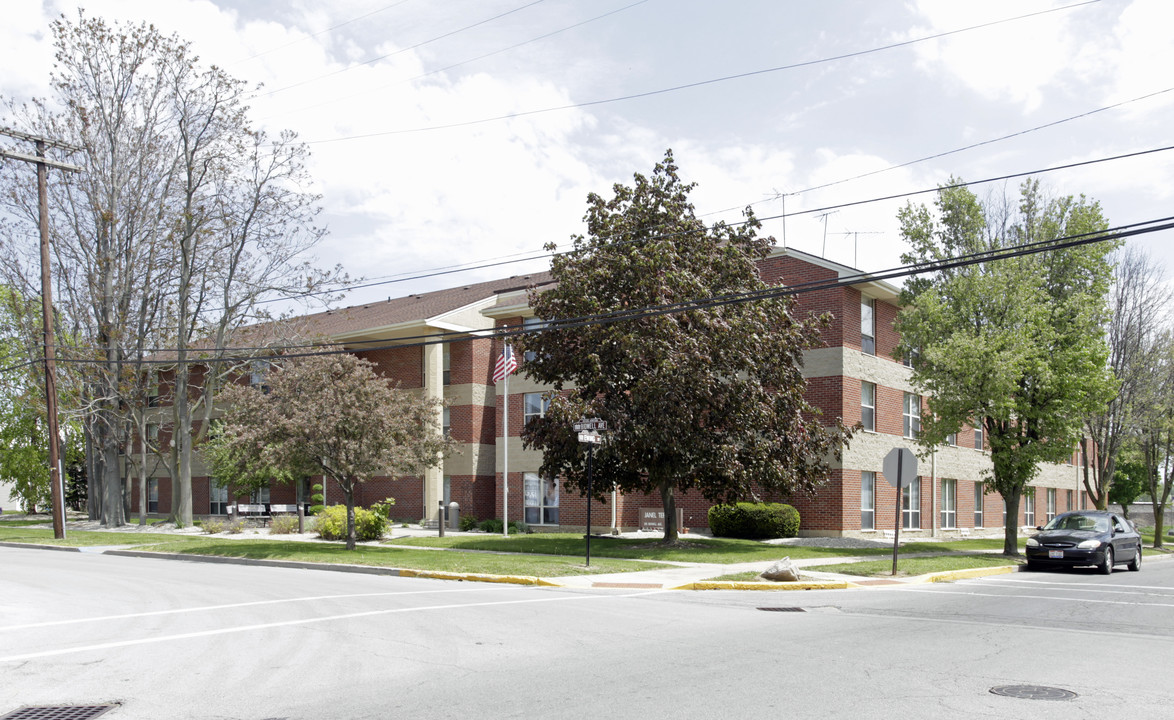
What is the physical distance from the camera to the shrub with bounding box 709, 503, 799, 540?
29.6 meters

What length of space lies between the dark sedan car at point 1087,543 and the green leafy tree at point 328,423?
1577 centimetres

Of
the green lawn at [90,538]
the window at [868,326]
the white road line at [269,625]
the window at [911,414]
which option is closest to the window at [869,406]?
the window at [868,326]

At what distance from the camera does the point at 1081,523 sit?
23.2 meters

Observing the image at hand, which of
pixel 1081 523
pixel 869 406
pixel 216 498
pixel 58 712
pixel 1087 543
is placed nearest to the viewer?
pixel 58 712

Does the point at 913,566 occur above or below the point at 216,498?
above

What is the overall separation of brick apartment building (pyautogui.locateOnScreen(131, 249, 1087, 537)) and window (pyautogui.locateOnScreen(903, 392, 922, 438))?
58mm

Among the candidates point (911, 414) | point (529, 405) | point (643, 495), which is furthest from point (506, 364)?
point (911, 414)

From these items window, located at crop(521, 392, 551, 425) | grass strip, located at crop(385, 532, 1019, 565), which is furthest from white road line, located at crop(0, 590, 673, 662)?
window, located at crop(521, 392, 551, 425)

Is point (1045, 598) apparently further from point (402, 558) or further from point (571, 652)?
point (402, 558)

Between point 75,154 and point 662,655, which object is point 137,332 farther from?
point 662,655

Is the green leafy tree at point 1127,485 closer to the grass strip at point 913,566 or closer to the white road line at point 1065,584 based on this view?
the grass strip at point 913,566

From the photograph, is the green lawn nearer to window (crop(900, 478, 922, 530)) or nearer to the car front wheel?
window (crop(900, 478, 922, 530))

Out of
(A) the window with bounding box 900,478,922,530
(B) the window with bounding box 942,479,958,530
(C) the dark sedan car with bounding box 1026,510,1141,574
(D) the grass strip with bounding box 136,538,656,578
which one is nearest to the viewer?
(D) the grass strip with bounding box 136,538,656,578

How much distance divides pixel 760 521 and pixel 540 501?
11367 mm
